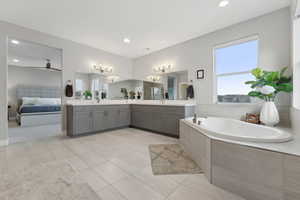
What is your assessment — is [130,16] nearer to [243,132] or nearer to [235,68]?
[235,68]

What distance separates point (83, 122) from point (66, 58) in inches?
72.2

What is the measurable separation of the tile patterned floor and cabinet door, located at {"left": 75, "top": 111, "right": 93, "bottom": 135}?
861 mm

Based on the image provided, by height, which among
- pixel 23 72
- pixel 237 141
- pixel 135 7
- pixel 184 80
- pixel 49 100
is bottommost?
pixel 237 141

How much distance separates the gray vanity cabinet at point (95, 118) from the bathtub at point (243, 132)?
2.58m

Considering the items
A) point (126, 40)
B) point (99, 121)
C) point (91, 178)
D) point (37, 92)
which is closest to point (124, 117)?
point (99, 121)

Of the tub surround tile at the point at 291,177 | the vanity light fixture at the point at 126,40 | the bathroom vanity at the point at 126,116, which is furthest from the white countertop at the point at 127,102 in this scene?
the tub surround tile at the point at 291,177

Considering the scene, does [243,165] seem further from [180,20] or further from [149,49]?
[149,49]

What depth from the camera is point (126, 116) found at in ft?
13.9

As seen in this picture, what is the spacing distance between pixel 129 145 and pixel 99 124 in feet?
4.64

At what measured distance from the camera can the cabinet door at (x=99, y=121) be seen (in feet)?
11.5

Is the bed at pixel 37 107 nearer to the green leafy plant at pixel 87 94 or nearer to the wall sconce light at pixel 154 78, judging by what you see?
the green leafy plant at pixel 87 94

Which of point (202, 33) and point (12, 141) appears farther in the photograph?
point (202, 33)

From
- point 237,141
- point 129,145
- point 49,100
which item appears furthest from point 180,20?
point 49,100

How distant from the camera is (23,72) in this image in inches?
225
